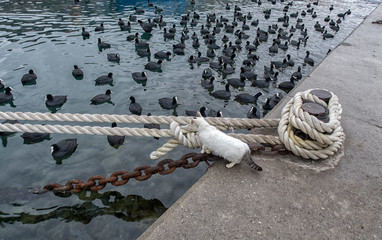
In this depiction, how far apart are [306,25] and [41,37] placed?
67.3 feet

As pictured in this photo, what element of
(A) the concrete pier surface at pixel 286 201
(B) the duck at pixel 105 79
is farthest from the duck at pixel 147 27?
(A) the concrete pier surface at pixel 286 201

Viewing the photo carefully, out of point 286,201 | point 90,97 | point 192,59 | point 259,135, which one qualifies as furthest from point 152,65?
point 286,201

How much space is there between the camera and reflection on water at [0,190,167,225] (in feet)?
16.3

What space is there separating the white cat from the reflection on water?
2.04 meters

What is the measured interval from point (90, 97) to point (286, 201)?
29.2ft

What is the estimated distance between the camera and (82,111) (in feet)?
30.8

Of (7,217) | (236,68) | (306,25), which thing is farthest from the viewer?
(306,25)

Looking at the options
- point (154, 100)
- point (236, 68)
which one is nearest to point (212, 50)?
point (236, 68)

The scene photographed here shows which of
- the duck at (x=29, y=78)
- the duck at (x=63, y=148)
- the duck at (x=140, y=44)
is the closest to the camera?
the duck at (x=63, y=148)

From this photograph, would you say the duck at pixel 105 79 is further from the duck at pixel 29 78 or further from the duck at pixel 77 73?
the duck at pixel 29 78

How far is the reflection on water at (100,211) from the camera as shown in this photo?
4957mm

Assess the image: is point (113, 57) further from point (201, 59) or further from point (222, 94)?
point (222, 94)

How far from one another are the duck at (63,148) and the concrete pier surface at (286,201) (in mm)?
4928

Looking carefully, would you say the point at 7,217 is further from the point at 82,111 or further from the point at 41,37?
the point at 41,37
